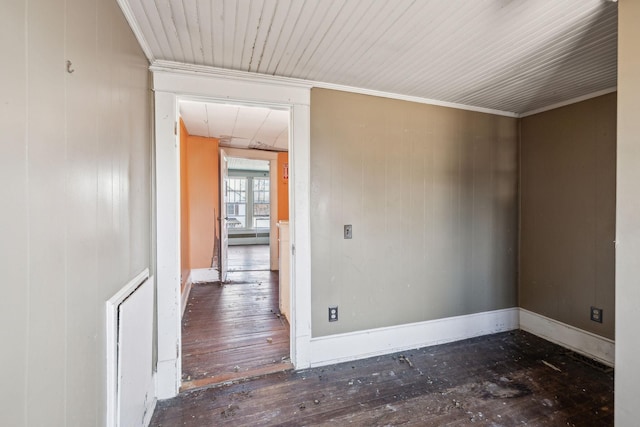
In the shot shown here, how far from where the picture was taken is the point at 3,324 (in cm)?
64

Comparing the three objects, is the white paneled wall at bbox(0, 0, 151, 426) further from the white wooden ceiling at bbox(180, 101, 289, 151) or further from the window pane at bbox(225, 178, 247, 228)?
the window pane at bbox(225, 178, 247, 228)

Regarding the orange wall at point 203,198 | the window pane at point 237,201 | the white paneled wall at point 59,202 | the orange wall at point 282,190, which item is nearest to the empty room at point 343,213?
the white paneled wall at point 59,202

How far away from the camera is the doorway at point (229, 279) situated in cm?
244

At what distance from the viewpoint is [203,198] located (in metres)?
4.76

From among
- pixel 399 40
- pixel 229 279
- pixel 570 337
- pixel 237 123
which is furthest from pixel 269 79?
pixel 229 279

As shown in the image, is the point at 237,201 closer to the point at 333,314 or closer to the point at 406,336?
the point at 333,314

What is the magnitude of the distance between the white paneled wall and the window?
25.3 ft

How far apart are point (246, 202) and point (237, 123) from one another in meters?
5.51

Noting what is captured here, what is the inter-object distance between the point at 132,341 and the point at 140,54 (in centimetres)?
161

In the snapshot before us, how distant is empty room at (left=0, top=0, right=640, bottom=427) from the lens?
34.9 inches

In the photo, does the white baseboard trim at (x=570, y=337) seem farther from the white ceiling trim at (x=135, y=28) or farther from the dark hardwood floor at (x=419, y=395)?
the white ceiling trim at (x=135, y=28)

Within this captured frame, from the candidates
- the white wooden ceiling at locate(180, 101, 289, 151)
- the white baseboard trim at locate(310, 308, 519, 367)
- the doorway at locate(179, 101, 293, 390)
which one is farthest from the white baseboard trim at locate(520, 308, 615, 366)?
the white wooden ceiling at locate(180, 101, 289, 151)

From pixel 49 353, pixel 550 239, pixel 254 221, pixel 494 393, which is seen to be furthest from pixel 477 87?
pixel 254 221

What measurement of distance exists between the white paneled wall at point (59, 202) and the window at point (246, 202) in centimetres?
770
